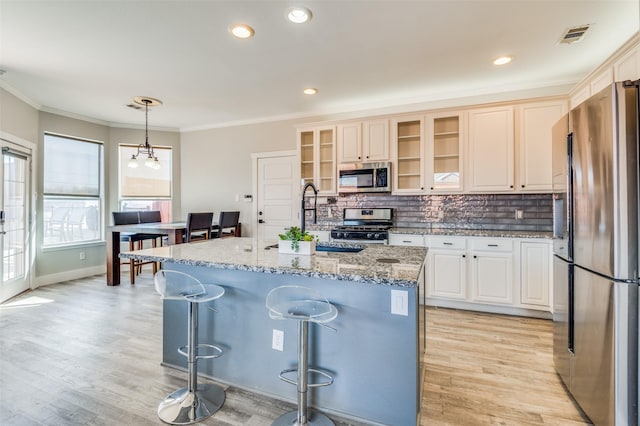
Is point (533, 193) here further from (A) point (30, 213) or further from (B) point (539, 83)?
(A) point (30, 213)

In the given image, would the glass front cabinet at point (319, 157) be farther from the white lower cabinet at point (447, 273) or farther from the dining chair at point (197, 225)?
the white lower cabinet at point (447, 273)

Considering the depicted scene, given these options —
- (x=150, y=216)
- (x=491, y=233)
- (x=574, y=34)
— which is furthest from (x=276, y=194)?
(x=574, y=34)

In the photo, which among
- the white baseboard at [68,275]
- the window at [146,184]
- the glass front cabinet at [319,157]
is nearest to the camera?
the glass front cabinet at [319,157]

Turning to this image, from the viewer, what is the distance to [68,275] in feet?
16.1

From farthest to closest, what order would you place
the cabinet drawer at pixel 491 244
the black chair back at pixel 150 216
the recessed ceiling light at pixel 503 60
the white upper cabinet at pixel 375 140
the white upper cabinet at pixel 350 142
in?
the black chair back at pixel 150 216
the white upper cabinet at pixel 350 142
the white upper cabinet at pixel 375 140
the cabinet drawer at pixel 491 244
the recessed ceiling light at pixel 503 60

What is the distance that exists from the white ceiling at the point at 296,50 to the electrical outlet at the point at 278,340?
2.30 metres

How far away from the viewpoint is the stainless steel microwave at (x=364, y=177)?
4047 millimetres

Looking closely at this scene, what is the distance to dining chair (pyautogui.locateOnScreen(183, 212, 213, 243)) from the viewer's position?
4.12 m

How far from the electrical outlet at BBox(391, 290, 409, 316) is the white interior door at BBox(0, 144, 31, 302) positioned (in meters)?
Answer: 4.71

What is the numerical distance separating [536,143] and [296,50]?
111 inches

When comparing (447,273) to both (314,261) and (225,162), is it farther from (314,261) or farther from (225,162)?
(225,162)

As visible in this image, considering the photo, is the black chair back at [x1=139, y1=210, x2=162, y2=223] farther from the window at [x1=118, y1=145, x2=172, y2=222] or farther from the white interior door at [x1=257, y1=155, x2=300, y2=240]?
the white interior door at [x1=257, y1=155, x2=300, y2=240]

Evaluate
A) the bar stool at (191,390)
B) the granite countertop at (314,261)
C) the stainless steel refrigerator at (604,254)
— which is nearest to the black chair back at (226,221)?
the granite countertop at (314,261)

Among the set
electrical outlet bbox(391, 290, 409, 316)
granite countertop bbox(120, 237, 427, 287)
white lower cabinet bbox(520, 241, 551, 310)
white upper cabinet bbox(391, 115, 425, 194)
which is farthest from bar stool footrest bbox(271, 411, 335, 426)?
white upper cabinet bbox(391, 115, 425, 194)
